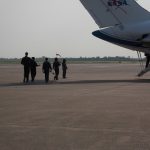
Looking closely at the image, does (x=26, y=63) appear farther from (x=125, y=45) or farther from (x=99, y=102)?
(x=99, y=102)

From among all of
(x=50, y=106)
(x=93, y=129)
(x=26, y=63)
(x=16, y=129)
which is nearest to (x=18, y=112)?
(x=50, y=106)

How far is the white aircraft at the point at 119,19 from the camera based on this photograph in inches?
1061

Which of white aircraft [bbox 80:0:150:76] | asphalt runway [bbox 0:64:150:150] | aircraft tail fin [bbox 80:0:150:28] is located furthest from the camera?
aircraft tail fin [bbox 80:0:150:28]

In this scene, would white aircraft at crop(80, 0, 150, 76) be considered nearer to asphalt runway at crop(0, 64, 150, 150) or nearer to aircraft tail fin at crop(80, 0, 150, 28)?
aircraft tail fin at crop(80, 0, 150, 28)

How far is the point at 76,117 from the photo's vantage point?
33.9 ft

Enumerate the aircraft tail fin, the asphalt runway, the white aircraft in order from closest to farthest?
the asphalt runway → the white aircraft → the aircraft tail fin

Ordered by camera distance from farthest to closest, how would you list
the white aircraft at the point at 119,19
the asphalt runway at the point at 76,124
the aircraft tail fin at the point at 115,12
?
the aircraft tail fin at the point at 115,12 → the white aircraft at the point at 119,19 → the asphalt runway at the point at 76,124

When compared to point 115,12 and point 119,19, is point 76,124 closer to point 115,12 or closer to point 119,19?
point 119,19

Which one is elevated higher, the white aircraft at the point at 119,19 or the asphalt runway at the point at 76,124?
the white aircraft at the point at 119,19

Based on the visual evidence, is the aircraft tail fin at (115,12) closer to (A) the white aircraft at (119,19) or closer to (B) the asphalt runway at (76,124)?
(A) the white aircraft at (119,19)

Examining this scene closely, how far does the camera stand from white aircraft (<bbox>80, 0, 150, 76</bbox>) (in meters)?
26.9

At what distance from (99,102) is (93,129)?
497cm

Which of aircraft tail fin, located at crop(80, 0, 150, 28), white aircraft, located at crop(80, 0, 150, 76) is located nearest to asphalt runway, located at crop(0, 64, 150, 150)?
white aircraft, located at crop(80, 0, 150, 76)

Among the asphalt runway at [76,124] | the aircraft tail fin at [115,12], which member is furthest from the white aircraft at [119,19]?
the asphalt runway at [76,124]
